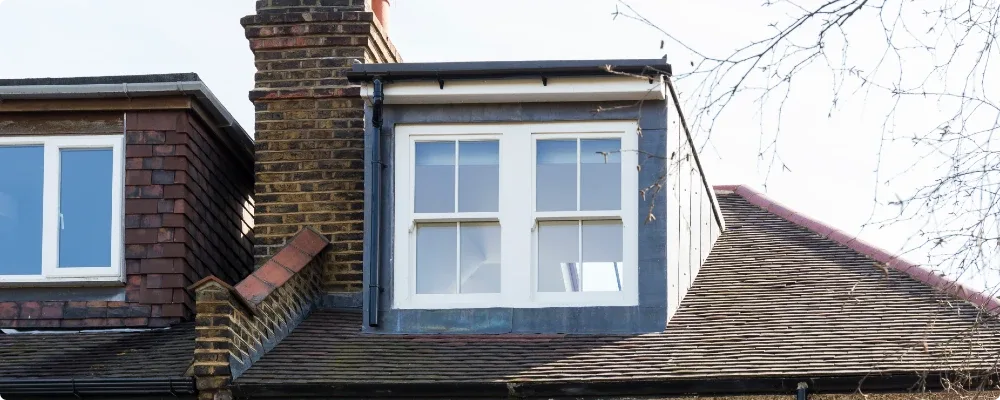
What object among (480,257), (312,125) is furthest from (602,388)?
(312,125)

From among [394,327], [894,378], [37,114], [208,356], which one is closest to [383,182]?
[394,327]

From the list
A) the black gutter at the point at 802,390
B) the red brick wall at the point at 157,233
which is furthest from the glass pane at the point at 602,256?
the red brick wall at the point at 157,233

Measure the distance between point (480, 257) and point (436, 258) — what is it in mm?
322

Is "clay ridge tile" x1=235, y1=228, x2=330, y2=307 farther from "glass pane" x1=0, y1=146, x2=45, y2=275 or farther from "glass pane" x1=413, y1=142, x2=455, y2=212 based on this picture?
"glass pane" x1=0, y1=146, x2=45, y2=275

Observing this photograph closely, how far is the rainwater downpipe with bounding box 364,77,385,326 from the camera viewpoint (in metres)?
12.1

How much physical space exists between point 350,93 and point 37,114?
2.38 meters

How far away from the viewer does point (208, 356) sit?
36.8 feet

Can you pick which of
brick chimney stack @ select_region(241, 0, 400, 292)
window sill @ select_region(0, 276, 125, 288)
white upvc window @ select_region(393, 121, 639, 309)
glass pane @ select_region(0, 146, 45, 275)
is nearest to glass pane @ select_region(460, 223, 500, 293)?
white upvc window @ select_region(393, 121, 639, 309)

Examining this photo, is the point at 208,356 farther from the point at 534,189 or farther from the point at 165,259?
the point at 534,189

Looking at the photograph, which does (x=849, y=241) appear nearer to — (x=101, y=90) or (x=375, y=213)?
(x=375, y=213)

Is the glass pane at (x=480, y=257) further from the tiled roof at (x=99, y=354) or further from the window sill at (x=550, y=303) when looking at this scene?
the tiled roof at (x=99, y=354)

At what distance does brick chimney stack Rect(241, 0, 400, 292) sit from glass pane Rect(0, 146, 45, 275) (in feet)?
5.36

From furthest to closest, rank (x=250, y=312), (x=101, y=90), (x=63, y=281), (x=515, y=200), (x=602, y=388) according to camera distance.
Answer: (x=101, y=90) < (x=63, y=281) < (x=515, y=200) < (x=250, y=312) < (x=602, y=388)

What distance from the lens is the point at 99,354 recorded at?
39.4 feet
